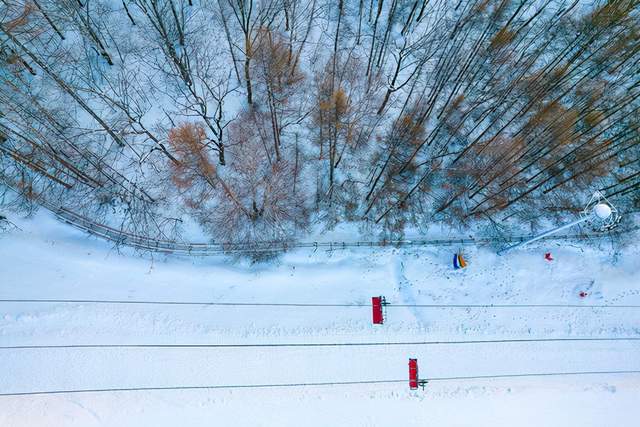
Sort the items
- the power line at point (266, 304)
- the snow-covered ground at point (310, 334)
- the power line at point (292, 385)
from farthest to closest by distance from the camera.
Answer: the power line at point (266, 304), the snow-covered ground at point (310, 334), the power line at point (292, 385)

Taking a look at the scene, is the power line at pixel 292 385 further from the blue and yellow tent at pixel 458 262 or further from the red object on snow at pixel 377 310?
the blue and yellow tent at pixel 458 262

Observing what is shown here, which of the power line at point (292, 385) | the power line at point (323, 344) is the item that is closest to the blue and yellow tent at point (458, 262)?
the power line at point (323, 344)

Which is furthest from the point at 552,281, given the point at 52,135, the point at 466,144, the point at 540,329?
the point at 52,135

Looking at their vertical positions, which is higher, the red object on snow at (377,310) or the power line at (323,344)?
the red object on snow at (377,310)

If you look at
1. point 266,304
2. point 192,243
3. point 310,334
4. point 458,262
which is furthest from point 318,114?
point 310,334

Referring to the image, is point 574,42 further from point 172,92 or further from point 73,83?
point 73,83

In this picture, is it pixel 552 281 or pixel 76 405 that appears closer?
pixel 76 405

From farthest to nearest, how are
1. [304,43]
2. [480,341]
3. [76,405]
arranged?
[304,43] < [480,341] < [76,405]
